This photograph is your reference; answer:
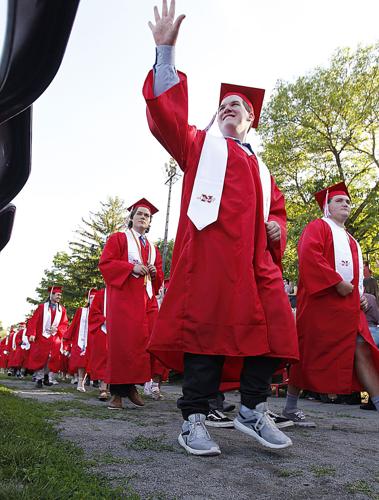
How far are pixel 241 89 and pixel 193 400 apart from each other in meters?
2.12

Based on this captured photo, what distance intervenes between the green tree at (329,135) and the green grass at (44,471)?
19494 millimetres

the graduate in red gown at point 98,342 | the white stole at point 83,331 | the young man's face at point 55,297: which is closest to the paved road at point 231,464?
the graduate in red gown at point 98,342

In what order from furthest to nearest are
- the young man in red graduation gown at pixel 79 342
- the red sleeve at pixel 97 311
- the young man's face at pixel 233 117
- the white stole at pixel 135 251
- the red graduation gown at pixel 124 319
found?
the young man in red graduation gown at pixel 79 342
the red sleeve at pixel 97 311
the white stole at pixel 135 251
the red graduation gown at pixel 124 319
the young man's face at pixel 233 117

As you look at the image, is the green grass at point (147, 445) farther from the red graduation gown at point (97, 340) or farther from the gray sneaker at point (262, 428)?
the red graduation gown at point (97, 340)

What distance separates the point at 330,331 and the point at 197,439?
1968mm

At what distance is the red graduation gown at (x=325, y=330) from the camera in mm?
4230

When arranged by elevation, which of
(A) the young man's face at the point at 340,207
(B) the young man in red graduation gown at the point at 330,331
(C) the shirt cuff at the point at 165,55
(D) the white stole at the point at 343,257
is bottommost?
(B) the young man in red graduation gown at the point at 330,331

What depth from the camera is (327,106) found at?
901 inches

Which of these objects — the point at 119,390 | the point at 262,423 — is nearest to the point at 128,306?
the point at 119,390

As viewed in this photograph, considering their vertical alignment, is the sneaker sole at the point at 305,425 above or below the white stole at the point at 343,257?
below

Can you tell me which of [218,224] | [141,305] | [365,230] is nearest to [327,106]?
[365,230]

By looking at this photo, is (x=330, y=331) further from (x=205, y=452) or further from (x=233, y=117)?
(x=205, y=452)

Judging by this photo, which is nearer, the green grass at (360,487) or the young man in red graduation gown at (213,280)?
the green grass at (360,487)

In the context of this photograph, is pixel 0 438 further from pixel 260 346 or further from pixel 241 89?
pixel 241 89
